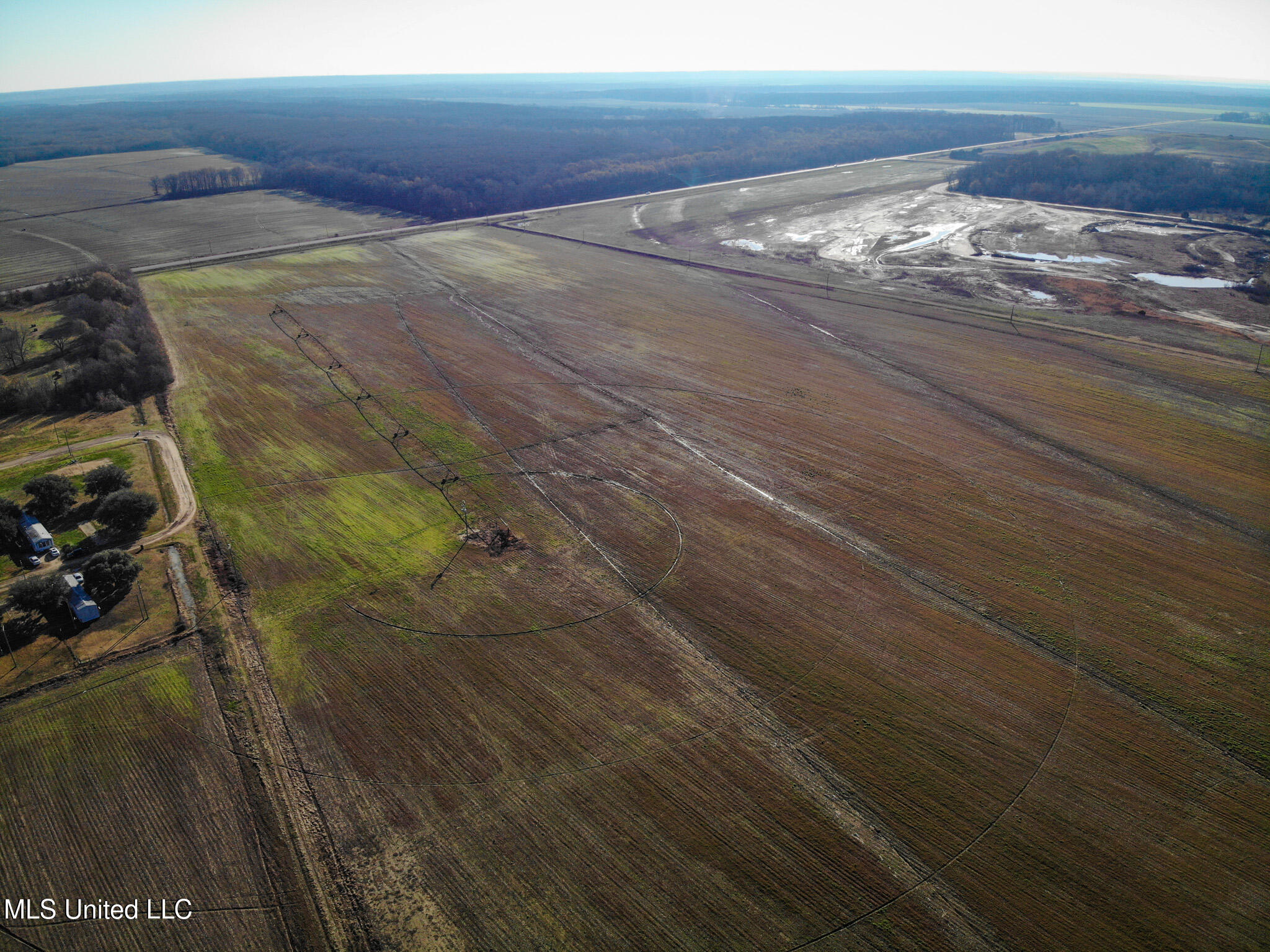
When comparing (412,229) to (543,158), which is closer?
(412,229)

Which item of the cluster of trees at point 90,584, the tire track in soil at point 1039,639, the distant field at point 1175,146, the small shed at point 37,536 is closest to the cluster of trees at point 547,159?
the distant field at point 1175,146

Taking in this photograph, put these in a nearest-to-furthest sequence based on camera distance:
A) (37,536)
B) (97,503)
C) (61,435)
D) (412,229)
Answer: (37,536), (97,503), (61,435), (412,229)

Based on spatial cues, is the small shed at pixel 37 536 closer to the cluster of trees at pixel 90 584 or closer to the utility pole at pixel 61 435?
the cluster of trees at pixel 90 584

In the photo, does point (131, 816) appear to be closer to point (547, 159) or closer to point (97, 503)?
point (97, 503)

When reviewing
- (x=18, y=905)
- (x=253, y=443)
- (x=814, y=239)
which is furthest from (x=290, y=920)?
(x=814, y=239)

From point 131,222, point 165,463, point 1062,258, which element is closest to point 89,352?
point 165,463

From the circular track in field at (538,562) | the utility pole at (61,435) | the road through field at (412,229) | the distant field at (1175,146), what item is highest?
the distant field at (1175,146)
